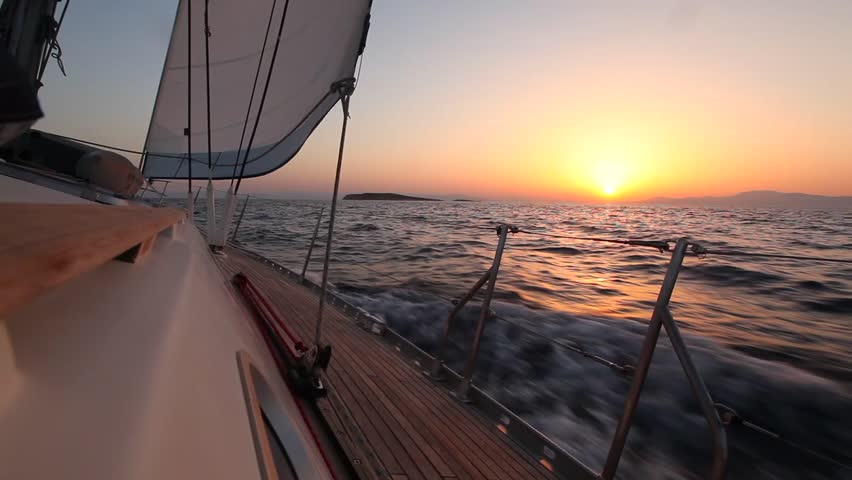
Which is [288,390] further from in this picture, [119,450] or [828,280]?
[828,280]

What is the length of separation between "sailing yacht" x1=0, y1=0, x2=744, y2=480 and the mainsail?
2 centimetres

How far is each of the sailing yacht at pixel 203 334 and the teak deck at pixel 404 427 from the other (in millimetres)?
15

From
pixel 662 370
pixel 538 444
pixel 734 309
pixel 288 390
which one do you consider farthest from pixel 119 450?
pixel 734 309

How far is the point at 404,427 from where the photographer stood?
2.61 metres

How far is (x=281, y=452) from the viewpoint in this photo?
4.73 feet

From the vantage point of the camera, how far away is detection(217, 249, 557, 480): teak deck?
7.20ft

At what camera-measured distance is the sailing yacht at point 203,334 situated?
599 millimetres

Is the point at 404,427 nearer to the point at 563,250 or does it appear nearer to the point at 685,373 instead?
the point at 685,373

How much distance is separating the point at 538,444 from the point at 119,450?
2389 millimetres

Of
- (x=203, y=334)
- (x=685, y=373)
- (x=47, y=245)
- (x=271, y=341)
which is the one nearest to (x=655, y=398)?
(x=685, y=373)

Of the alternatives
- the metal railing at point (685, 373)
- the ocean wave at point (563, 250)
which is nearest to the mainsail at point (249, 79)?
the metal railing at point (685, 373)

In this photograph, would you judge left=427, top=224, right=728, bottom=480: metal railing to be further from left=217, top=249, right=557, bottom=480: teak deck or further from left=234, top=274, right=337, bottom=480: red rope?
left=234, top=274, right=337, bottom=480: red rope

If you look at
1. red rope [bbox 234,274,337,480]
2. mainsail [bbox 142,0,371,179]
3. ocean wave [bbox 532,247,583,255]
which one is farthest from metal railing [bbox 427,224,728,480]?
ocean wave [bbox 532,247,583,255]

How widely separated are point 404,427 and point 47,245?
2407mm
